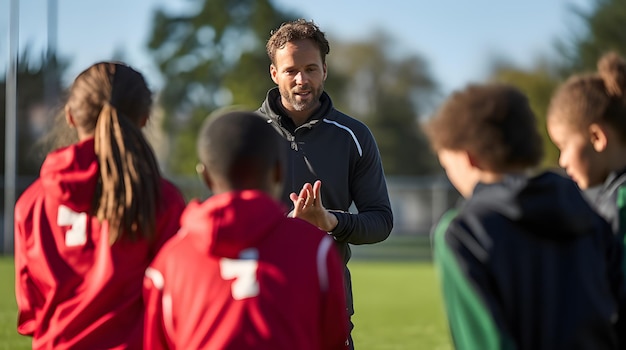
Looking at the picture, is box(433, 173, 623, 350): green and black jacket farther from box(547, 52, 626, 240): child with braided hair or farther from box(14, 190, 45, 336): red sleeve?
box(14, 190, 45, 336): red sleeve

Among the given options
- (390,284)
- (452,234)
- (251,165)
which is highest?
(251,165)

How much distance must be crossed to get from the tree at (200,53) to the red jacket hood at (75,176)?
47.0 meters

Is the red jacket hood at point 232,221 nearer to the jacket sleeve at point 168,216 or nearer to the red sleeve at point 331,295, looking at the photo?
the red sleeve at point 331,295

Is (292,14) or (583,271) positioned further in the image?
(292,14)

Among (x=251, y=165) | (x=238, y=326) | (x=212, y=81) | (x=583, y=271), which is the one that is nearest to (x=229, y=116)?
(x=251, y=165)

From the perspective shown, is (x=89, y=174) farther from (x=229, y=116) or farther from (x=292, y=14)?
(x=292, y=14)

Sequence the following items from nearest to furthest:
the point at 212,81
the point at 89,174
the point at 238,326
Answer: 1. the point at 238,326
2. the point at 89,174
3. the point at 212,81

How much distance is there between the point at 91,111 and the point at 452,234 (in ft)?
4.82

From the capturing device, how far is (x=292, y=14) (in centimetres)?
5312

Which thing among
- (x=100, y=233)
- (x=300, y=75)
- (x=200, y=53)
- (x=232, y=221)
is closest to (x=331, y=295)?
(x=232, y=221)

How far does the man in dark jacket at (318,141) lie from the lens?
5219mm

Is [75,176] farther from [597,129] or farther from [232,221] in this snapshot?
[597,129]

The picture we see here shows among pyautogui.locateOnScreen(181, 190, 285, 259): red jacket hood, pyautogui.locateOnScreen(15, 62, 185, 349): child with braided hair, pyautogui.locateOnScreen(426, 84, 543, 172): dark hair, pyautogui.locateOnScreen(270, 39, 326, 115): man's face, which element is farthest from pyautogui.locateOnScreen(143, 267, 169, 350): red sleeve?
pyautogui.locateOnScreen(270, 39, 326, 115): man's face

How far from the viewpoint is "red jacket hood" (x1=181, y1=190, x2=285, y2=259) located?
300 cm
